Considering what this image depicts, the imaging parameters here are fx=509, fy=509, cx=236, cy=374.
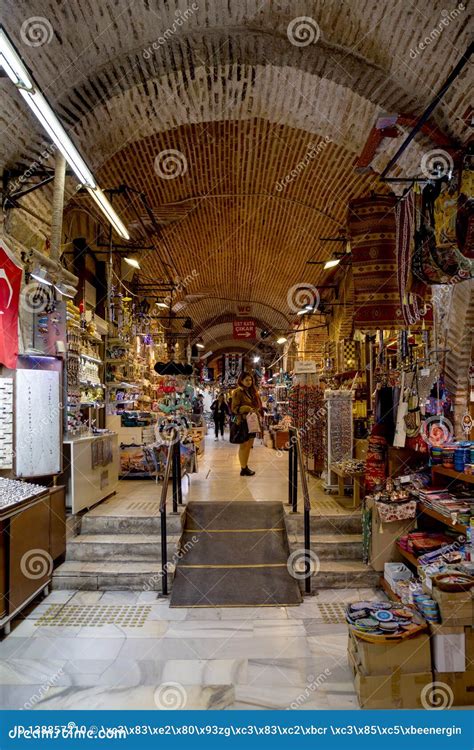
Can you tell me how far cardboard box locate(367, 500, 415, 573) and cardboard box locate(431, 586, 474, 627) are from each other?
5.43 feet

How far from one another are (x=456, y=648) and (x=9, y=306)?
15.0ft

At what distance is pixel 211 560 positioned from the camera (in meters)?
5.13

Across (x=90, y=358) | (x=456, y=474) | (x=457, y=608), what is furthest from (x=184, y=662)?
(x=90, y=358)

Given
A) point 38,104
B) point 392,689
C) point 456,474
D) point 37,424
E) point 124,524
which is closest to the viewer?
point 392,689

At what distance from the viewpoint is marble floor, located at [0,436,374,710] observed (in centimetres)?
305

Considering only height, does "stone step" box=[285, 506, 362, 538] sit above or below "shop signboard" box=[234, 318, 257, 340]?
below

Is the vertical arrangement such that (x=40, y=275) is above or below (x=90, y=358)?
above

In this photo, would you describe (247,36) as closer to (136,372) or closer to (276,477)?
(276,477)

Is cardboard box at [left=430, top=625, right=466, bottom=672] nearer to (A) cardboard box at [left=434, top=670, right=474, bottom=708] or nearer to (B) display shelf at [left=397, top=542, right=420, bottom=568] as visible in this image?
(A) cardboard box at [left=434, top=670, right=474, bottom=708]

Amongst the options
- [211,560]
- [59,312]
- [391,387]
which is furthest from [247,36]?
[211,560]

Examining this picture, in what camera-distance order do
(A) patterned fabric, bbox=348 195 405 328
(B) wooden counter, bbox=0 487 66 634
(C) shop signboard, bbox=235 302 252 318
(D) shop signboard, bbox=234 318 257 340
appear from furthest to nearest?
(C) shop signboard, bbox=235 302 252 318, (D) shop signboard, bbox=234 318 257 340, (A) patterned fabric, bbox=348 195 405 328, (B) wooden counter, bbox=0 487 66 634

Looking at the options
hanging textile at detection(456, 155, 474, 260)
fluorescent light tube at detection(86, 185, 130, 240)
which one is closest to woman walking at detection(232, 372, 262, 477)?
fluorescent light tube at detection(86, 185, 130, 240)

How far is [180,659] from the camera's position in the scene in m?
3.55

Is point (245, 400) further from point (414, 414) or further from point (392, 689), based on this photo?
point (392, 689)
